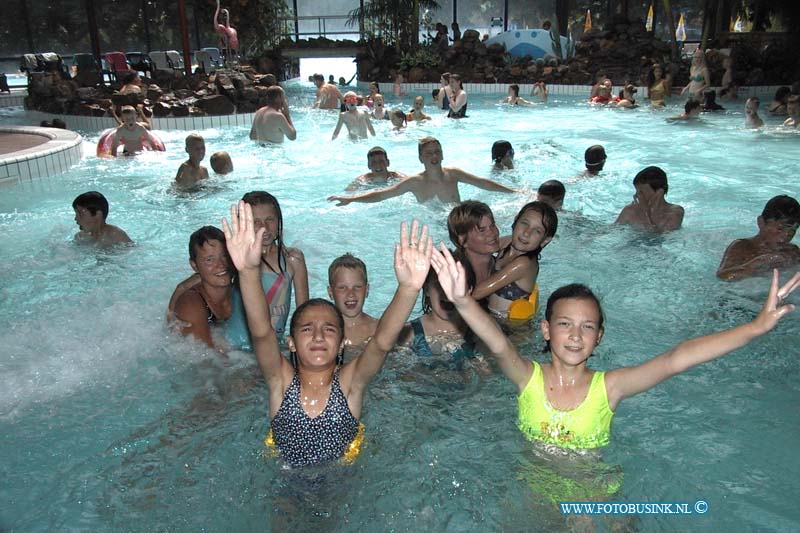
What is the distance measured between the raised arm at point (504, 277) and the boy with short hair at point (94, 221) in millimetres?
3754

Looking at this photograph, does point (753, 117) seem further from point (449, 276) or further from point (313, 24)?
point (313, 24)

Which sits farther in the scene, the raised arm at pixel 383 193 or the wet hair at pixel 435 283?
the raised arm at pixel 383 193

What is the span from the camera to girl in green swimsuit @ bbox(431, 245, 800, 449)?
2.43 meters

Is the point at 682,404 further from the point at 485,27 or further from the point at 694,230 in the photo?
the point at 485,27

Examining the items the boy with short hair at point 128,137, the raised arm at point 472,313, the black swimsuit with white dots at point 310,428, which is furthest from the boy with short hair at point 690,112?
the black swimsuit with white dots at point 310,428

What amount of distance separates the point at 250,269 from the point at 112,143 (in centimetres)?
952

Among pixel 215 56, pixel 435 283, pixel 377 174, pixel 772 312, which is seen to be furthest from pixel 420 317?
pixel 215 56

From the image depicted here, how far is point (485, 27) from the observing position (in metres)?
41.0

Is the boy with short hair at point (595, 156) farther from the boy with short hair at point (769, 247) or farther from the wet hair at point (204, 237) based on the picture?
the wet hair at point (204, 237)

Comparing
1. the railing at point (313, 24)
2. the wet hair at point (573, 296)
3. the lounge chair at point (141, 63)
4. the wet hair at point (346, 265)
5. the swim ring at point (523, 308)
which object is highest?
the railing at point (313, 24)

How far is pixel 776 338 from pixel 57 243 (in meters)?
6.49

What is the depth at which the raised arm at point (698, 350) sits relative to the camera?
2.32 m

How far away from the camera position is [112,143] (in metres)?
10.8

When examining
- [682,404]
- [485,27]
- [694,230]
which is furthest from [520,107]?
[485,27]
